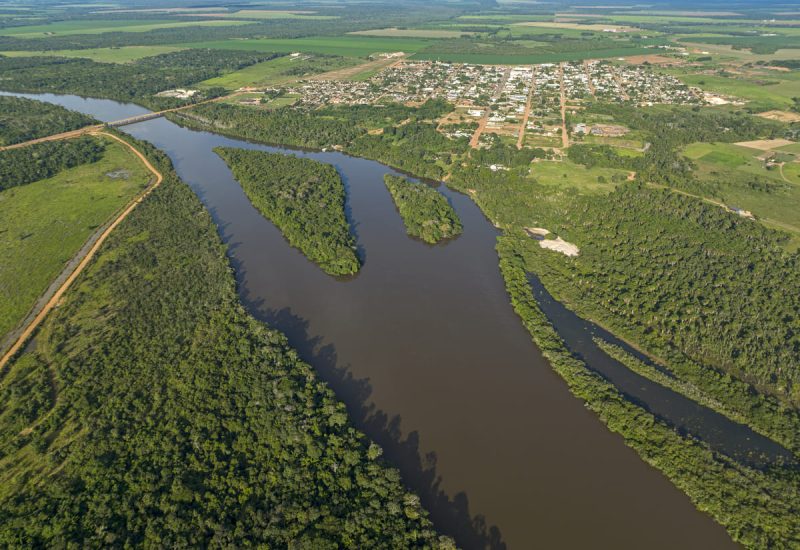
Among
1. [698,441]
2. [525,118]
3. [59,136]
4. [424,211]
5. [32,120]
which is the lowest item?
[698,441]

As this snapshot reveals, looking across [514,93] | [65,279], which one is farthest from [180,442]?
[514,93]

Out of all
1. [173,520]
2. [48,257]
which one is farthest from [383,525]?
[48,257]

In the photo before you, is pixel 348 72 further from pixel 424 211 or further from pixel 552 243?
pixel 552 243

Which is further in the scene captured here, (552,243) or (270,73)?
(270,73)

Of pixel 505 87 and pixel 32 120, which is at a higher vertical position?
pixel 505 87

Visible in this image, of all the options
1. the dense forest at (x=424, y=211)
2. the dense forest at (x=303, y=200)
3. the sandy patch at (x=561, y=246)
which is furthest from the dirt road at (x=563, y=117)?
the dense forest at (x=303, y=200)

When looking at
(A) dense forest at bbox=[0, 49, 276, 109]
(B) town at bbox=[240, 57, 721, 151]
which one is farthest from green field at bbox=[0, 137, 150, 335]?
(B) town at bbox=[240, 57, 721, 151]

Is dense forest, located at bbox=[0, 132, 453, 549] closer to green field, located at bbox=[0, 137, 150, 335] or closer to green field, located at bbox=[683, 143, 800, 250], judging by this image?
green field, located at bbox=[0, 137, 150, 335]
